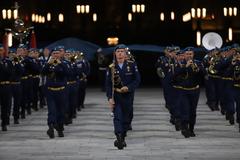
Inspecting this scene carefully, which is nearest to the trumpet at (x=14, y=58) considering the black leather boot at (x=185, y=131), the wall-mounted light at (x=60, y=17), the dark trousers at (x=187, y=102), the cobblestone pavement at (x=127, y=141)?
the cobblestone pavement at (x=127, y=141)

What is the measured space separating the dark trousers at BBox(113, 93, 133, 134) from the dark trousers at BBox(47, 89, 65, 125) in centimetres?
172

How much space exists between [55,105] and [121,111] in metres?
2.25

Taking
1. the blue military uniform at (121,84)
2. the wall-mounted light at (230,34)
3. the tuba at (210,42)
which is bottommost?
the blue military uniform at (121,84)

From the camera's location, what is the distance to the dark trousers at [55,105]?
736 inches

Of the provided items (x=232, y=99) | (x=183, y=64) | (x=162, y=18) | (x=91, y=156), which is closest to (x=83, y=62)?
(x=232, y=99)

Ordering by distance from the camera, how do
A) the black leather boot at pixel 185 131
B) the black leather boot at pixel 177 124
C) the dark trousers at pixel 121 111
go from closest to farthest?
the dark trousers at pixel 121 111
the black leather boot at pixel 185 131
the black leather boot at pixel 177 124

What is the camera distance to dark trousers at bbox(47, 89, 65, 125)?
18688 mm

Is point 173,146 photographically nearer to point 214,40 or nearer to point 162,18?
point 214,40

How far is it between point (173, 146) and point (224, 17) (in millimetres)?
38026

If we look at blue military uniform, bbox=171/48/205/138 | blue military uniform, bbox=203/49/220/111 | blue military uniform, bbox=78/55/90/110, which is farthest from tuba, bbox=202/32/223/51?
blue military uniform, bbox=171/48/205/138

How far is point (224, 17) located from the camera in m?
54.3

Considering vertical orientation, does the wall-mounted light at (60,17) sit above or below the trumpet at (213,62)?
above

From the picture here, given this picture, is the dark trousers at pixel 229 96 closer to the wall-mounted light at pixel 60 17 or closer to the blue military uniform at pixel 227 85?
the blue military uniform at pixel 227 85

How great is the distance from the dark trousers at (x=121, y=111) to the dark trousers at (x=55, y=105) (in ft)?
5.66
